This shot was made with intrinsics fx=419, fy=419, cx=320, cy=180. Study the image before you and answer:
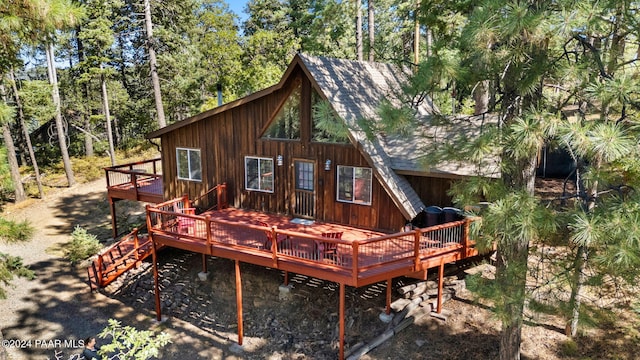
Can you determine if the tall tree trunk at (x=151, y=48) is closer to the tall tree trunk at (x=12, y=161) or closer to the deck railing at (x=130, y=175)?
the deck railing at (x=130, y=175)

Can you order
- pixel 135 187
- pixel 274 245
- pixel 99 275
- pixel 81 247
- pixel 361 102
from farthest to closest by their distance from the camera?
pixel 135 187
pixel 81 247
pixel 99 275
pixel 361 102
pixel 274 245

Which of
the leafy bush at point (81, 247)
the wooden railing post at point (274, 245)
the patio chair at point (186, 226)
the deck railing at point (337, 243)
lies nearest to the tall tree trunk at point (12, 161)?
the leafy bush at point (81, 247)

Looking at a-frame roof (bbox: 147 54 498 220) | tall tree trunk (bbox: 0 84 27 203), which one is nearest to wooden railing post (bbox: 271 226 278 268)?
a-frame roof (bbox: 147 54 498 220)

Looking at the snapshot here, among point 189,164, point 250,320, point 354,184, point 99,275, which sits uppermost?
point 189,164

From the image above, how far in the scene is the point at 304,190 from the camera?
12023mm

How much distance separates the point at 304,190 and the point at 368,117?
115 inches

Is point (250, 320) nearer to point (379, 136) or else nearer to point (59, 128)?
point (379, 136)

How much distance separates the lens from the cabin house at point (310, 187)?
372 inches

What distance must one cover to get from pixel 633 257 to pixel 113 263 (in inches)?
535

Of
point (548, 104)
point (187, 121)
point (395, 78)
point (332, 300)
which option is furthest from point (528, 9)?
→ point (187, 121)

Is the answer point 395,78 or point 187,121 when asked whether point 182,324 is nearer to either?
point 187,121

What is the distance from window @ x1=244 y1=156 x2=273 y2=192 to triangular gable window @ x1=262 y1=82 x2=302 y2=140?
0.85m

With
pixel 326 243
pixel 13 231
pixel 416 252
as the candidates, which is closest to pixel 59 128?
pixel 13 231

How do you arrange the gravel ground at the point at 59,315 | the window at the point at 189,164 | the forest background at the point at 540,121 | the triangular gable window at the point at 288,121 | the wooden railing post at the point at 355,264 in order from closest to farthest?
the forest background at the point at 540,121, the wooden railing post at the point at 355,264, the gravel ground at the point at 59,315, the triangular gable window at the point at 288,121, the window at the point at 189,164
